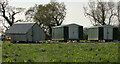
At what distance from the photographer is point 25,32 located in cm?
3450

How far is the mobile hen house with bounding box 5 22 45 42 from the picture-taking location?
3472 centimetres

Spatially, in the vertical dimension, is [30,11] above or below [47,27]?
above

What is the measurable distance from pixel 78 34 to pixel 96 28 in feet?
15.2

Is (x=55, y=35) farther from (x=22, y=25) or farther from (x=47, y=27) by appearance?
(x=47, y=27)

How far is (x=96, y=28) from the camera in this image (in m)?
45.7

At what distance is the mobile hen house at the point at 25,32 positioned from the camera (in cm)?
3472

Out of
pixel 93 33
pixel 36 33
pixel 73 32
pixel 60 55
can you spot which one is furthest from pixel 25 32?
pixel 60 55

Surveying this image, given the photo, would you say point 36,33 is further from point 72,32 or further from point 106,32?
point 106,32

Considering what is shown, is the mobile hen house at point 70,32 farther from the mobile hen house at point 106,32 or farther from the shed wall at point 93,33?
the shed wall at point 93,33

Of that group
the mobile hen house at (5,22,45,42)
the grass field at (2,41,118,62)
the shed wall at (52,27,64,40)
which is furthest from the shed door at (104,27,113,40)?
the grass field at (2,41,118,62)

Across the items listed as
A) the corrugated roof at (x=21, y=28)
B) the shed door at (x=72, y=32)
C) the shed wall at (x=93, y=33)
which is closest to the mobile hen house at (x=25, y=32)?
the corrugated roof at (x=21, y=28)

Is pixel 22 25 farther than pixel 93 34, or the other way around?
pixel 93 34

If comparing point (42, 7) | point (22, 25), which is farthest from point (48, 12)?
point (22, 25)

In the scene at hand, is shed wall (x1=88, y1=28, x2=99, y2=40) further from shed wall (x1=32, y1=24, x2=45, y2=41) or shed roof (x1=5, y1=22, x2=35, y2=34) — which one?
shed roof (x1=5, y1=22, x2=35, y2=34)
